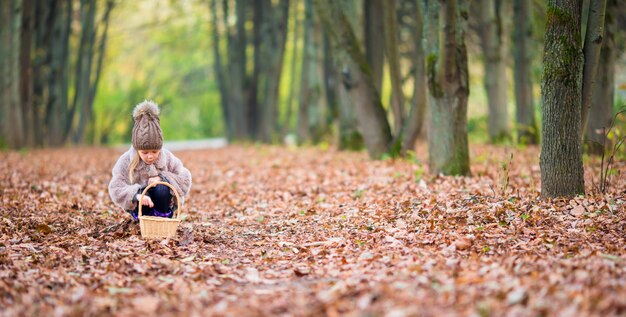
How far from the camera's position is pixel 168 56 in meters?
39.2

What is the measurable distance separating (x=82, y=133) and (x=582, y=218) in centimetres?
2371

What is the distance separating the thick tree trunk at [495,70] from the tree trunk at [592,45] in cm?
996

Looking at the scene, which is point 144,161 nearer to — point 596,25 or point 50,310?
point 50,310

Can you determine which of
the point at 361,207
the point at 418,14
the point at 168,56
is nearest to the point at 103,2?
the point at 168,56

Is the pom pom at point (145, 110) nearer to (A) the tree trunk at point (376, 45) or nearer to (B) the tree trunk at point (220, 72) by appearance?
(A) the tree trunk at point (376, 45)

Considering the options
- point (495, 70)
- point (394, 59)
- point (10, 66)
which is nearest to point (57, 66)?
A: point (10, 66)

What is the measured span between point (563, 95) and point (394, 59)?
6475 mm

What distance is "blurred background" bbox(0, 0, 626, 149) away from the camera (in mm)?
16344

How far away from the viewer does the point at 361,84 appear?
1375 centimetres

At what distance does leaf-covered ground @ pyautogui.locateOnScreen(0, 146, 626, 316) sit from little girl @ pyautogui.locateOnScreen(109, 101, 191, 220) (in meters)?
0.37

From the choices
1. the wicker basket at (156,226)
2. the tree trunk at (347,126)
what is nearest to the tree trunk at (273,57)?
the tree trunk at (347,126)

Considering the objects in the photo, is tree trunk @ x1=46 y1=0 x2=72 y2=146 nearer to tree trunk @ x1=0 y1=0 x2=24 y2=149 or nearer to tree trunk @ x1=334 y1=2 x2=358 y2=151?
tree trunk @ x1=0 y1=0 x2=24 y2=149

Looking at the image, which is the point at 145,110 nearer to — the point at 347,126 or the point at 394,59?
the point at 394,59

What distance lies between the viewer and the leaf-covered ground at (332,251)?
4219 mm
